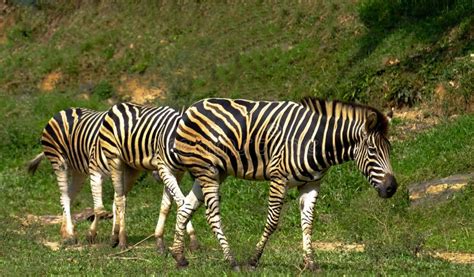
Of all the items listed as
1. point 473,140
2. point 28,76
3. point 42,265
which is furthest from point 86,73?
point 42,265

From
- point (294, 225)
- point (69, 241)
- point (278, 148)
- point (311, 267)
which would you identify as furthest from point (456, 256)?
point (69, 241)

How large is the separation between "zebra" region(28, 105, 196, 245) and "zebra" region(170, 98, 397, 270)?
4.33 m

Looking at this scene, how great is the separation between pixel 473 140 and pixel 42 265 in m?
8.24

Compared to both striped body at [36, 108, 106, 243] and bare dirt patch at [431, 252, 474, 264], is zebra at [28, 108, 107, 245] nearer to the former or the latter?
striped body at [36, 108, 106, 243]

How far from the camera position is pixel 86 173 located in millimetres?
16047

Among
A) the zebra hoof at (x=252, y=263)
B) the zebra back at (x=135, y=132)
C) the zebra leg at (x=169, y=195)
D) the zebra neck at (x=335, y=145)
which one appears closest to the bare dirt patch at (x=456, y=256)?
the zebra neck at (x=335, y=145)

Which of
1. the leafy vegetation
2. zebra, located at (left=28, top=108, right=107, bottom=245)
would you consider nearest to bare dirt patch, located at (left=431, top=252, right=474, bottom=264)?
the leafy vegetation

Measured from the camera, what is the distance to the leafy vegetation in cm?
1230

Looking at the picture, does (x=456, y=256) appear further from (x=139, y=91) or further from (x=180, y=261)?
(x=139, y=91)

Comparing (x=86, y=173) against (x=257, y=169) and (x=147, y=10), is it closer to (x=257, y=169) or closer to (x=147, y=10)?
(x=257, y=169)

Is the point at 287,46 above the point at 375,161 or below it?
below

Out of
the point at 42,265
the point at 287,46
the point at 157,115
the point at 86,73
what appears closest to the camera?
the point at 42,265

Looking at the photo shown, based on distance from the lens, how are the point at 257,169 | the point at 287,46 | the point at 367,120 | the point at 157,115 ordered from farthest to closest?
the point at 287,46 < the point at 157,115 < the point at 257,169 < the point at 367,120

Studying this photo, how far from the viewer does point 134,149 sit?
45.8ft
